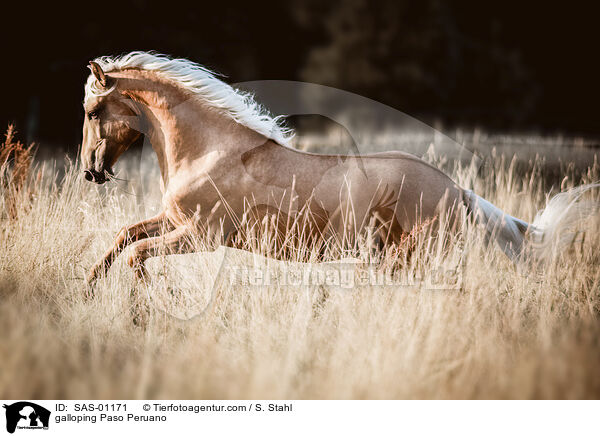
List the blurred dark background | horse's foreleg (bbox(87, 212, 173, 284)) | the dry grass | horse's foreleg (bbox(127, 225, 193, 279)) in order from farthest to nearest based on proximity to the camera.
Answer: the blurred dark background
the dry grass
horse's foreleg (bbox(87, 212, 173, 284))
horse's foreleg (bbox(127, 225, 193, 279))

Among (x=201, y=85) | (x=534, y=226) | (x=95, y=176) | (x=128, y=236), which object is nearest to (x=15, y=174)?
(x=95, y=176)

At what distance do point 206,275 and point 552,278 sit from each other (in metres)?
2.18

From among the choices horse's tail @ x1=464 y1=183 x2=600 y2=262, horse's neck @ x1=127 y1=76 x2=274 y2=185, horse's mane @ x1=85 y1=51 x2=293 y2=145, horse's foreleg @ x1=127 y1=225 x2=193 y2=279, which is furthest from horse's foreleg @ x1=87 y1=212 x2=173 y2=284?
horse's tail @ x1=464 y1=183 x2=600 y2=262

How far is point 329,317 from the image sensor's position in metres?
2.98

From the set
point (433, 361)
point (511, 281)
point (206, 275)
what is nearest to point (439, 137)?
point (511, 281)

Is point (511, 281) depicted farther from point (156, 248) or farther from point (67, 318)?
point (67, 318)

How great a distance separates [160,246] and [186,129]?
752 millimetres

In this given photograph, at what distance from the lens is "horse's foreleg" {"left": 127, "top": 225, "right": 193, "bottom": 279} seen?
10.7 ft

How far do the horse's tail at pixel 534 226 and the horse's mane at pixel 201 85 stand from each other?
4.31 ft

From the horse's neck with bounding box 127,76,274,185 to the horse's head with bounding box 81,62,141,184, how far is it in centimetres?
13

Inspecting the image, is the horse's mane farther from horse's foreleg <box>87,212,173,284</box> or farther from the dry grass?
the dry grass

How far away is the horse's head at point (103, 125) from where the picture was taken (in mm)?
3260

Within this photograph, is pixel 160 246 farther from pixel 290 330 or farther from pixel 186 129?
pixel 290 330
